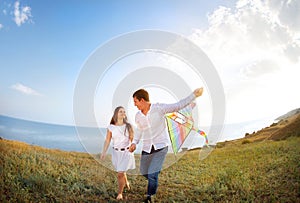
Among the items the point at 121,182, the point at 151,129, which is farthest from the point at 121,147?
the point at 121,182

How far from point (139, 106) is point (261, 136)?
6.38 ft

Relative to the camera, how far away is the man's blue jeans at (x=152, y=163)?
416 cm

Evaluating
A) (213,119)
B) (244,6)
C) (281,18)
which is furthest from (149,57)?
(281,18)

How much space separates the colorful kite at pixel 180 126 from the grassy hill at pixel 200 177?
0.83 metres

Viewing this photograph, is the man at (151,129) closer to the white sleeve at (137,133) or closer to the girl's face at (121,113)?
the white sleeve at (137,133)

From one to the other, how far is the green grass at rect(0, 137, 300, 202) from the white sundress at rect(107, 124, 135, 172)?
0.57m

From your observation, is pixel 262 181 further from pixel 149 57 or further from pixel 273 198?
pixel 149 57

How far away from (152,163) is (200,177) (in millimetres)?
986

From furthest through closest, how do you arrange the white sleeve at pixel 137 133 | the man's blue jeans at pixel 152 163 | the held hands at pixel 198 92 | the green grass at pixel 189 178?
the green grass at pixel 189 178 < the man's blue jeans at pixel 152 163 < the white sleeve at pixel 137 133 < the held hands at pixel 198 92

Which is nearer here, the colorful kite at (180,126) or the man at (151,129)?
the man at (151,129)

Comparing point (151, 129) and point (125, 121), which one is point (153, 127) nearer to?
point (151, 129)

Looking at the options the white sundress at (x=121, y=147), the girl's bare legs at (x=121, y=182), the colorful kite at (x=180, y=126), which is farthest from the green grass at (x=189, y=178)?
the colorful kite at (x=180, y=126)

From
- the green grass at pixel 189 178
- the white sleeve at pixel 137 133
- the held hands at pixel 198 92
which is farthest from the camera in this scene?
the green grass at pixel 189 178

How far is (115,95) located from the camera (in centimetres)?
435
